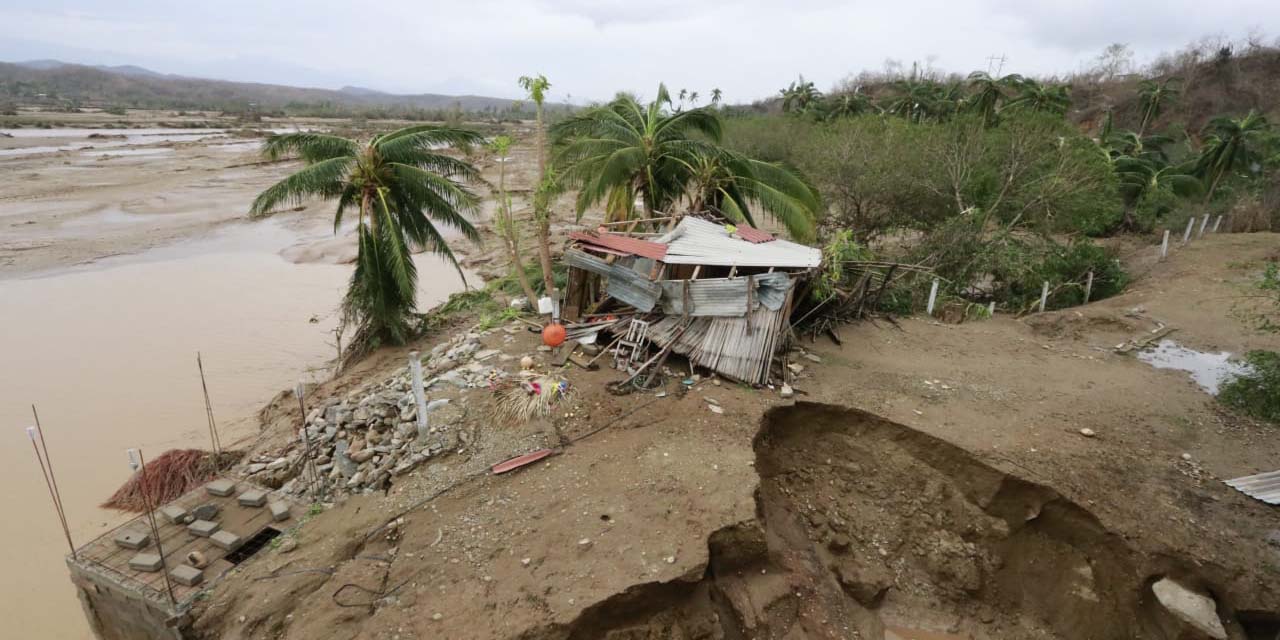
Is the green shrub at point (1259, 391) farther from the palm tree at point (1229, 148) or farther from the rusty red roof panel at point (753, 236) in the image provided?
the palm tree at point (1229, 148)

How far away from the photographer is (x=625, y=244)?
9539 millimetres

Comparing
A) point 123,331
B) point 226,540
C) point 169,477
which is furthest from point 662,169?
point 123,331

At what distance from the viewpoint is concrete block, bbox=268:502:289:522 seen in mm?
6543

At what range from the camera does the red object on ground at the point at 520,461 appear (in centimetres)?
A: 656

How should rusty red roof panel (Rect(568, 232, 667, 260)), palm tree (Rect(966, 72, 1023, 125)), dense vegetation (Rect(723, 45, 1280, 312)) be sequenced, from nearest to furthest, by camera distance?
1. rusty red roof panel (Rect(568, 232, 667, 260))
2. dense vegetation (Rect(723, 45, 1280, 312))
3. palm tree (Rect(966, 72, 1023, 125))

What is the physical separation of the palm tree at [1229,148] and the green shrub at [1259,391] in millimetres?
20995

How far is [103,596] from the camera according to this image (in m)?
5.75

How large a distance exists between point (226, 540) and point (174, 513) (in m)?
0.98

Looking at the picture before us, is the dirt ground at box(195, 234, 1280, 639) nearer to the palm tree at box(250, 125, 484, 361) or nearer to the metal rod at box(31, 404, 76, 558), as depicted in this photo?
the metal rod at box(31, 404, 76, 558)

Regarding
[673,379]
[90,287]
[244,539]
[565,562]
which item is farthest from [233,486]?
[90,287]

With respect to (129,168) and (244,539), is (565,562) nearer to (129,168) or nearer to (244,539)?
(244,539)

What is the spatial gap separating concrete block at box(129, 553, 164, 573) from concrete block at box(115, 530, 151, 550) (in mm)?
279

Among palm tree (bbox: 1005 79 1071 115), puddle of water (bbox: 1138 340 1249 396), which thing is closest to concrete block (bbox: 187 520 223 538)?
puddle of water (bbox: 1138 340 1249 396)

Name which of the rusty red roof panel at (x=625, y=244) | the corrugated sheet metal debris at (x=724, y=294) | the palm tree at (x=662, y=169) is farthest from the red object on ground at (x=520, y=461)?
the palm tree at (x=662, y=169)
